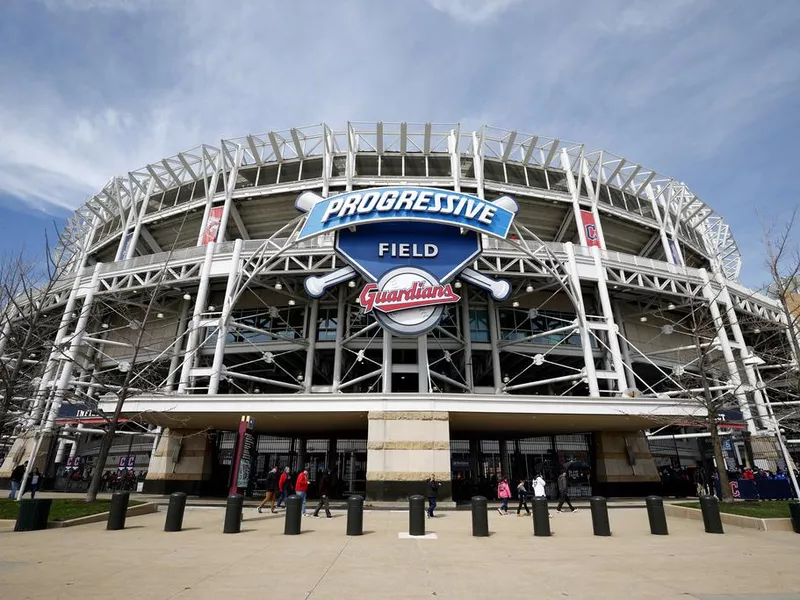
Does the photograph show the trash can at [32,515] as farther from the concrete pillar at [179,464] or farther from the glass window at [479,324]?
the glass window at [479,324]

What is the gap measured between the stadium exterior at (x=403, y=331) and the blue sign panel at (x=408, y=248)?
0.24m

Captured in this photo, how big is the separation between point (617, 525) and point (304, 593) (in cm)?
1093

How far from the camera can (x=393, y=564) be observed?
26.3 ft

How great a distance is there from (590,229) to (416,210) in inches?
561

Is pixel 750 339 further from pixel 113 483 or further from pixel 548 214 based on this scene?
pixel 113 483

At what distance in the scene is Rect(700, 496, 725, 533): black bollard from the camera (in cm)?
Result: 1174

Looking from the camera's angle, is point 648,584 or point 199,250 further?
point 199,250

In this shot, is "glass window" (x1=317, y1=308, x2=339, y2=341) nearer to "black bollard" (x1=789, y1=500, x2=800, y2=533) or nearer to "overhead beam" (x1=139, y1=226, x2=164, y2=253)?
"overhead beam" (x1=139, y1=226, x2=164, y2=253)

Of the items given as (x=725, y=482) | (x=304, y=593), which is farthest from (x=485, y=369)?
(x=304, y=593)

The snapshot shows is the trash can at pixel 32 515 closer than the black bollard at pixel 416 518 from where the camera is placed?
No

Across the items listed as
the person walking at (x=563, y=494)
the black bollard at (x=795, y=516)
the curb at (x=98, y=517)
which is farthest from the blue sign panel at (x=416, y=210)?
the black bollard at (x=795, y=516)

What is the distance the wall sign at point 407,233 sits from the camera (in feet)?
79.6

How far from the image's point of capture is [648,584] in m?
6.51

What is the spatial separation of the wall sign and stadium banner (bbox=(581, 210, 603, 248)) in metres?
8.73
